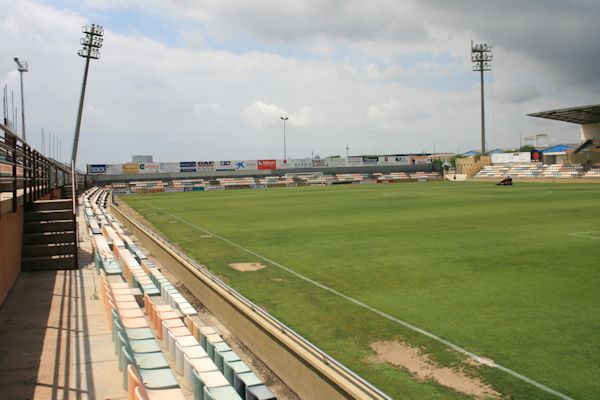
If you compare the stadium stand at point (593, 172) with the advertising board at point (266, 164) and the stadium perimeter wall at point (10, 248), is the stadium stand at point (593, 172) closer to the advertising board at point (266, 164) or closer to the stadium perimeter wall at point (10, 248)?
the advertising board at point (266, 164)

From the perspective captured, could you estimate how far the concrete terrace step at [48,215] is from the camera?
1170 cm

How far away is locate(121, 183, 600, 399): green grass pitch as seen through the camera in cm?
744

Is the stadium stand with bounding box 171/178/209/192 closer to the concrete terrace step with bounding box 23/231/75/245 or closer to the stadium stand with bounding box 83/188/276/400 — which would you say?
the concrete terrace step with bounding box 23/231/75/245

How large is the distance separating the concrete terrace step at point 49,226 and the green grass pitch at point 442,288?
4.12 m

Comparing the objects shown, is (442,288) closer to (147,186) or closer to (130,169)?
(147,186)

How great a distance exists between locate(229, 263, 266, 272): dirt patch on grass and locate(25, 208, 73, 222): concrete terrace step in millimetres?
4924

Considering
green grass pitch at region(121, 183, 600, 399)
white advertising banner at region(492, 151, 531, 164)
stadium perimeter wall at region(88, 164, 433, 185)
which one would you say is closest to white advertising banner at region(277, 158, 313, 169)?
stadium perimeter wall at region(88, 164, 433, 185)

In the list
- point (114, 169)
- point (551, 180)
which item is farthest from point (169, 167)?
point (551, 180)

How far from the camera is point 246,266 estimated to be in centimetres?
1534

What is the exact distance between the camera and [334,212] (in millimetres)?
32094

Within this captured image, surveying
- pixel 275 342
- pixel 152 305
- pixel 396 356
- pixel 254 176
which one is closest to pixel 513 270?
pixel 396 356

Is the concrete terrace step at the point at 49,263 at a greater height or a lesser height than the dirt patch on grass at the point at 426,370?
greater

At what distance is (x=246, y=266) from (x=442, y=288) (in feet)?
19.8

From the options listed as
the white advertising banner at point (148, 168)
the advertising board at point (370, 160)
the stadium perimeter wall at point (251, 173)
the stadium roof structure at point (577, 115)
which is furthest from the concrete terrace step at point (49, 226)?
the advertising board at point (370, 160)
